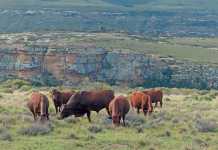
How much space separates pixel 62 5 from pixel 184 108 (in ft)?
390

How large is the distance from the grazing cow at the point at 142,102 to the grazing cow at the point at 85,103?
2.54 metres

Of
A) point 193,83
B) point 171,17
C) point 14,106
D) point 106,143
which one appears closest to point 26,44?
point 193,83

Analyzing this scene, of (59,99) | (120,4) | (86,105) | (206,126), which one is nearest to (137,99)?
(59,99)

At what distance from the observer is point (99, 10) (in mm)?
153750

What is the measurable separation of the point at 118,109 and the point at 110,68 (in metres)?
47.7

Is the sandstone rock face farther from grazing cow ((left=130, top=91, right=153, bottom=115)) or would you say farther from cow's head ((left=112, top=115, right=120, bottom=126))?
cow's head ((left=112, top=115, right=120, bottom=126))

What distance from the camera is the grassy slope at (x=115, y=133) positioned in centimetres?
2264

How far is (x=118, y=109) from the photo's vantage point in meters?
27.9

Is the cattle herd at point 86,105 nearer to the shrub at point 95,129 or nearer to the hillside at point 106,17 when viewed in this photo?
the shrub at point 95,129

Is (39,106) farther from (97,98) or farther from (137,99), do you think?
(137,99)

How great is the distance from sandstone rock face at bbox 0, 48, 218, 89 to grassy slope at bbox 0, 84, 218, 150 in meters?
40.0

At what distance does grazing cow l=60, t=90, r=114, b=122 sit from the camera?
28.9m

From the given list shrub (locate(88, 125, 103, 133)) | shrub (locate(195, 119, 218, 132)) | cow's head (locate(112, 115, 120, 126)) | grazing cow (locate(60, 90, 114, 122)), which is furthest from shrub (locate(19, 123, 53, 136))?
shrub (locate(195, 119, 218, 132))

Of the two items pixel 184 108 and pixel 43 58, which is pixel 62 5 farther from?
pixel 184 108
